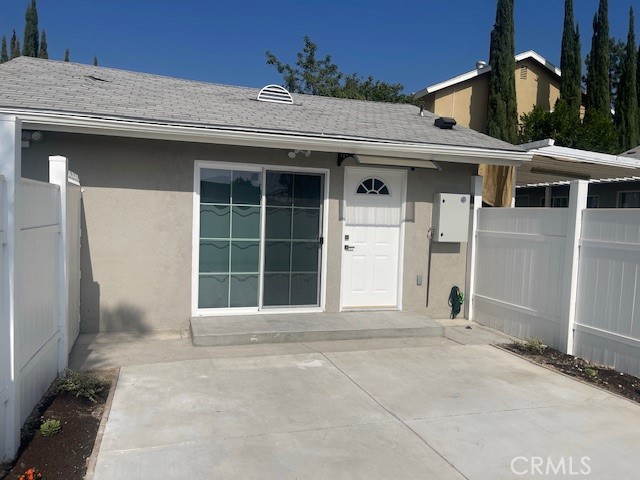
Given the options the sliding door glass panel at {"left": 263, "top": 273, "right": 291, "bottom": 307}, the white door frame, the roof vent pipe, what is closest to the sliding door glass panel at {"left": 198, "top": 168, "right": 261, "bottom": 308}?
the sliding door glass panel at {"left": 263, "top": 273, "right": 291, "bottom": 307}

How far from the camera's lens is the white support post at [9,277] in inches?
140

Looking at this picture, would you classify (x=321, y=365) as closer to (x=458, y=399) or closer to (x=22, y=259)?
(x=458, y=399)

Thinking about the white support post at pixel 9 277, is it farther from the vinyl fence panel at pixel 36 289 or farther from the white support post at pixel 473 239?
the white support post at pixel 473 239

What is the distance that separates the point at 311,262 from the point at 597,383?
4140 mm

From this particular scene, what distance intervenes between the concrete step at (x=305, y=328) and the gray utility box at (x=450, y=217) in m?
1.39

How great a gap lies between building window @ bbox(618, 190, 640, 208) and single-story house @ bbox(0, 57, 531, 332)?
6300 mm

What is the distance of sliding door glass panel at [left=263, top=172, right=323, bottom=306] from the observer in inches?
310

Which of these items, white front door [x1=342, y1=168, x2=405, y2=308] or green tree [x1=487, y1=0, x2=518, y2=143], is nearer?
white front door [x1=342, y1=168, x2=405, y2=308]

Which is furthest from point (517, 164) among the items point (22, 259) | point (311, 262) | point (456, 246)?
point (22, 259)

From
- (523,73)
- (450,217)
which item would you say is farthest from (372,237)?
(523,73)

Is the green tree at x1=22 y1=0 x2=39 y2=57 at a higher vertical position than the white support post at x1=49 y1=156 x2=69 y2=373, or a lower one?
higher

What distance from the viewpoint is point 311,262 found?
26.8 ft

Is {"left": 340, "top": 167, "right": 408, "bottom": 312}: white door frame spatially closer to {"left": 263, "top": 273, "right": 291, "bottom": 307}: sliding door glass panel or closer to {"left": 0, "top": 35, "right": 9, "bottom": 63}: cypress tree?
{"left": 263, "top": 273, "right": 291, "bottom": 307}: sliding door glass panel

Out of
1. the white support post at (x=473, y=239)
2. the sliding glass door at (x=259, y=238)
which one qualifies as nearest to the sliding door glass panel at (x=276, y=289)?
the sliding glass door at (x=259, y=238)
